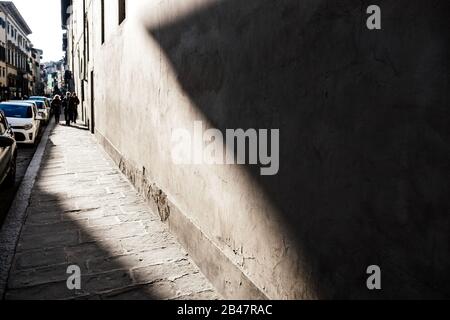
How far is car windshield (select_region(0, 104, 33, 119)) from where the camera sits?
41.3 feet

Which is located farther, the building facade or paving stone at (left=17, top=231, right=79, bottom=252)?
the building facade

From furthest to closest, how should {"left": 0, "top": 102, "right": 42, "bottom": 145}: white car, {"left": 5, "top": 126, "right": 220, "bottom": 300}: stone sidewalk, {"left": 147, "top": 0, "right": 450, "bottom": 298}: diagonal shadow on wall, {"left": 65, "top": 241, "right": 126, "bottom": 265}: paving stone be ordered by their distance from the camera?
{"left": 0, "top": 102, "right": 42, "bottom": 145}: white car, {"left": 65, "top": 241, "right": 126, "bottom": 265}: paving stone, {"left": 5, "top": 126, "right": 220, "bottom": 300}: stone sidewalk, {"left": 147, "top": 0, "right": 450, "bottom": 298}: diagonal shadow on wall

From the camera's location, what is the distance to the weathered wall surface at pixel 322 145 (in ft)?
5.33

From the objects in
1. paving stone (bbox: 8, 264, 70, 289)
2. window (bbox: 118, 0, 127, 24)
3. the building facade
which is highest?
the building facade

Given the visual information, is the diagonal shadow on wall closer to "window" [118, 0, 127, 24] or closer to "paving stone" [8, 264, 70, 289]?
"paving stone" [8, 264, 70, 289]

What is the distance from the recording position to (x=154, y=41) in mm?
5688

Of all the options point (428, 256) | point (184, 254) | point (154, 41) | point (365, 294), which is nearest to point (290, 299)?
point (365, 294)

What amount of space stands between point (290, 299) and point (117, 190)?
5.15 meters

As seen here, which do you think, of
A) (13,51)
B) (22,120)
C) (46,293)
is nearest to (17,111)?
(22,120)

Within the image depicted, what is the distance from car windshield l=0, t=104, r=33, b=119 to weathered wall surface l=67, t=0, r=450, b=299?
1005 centimetres

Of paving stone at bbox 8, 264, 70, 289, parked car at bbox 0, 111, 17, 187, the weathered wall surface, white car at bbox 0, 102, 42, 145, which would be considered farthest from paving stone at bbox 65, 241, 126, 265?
white car at bbox 0, 102, 42, 145

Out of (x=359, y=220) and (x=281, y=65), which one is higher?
(x=281, y=65)

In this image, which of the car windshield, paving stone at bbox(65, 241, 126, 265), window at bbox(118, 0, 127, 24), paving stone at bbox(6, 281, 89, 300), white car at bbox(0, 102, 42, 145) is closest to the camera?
paving stone at bbox(6, 281, 89, 300)

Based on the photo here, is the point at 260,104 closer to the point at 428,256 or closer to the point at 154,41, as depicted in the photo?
the point at 428,256
